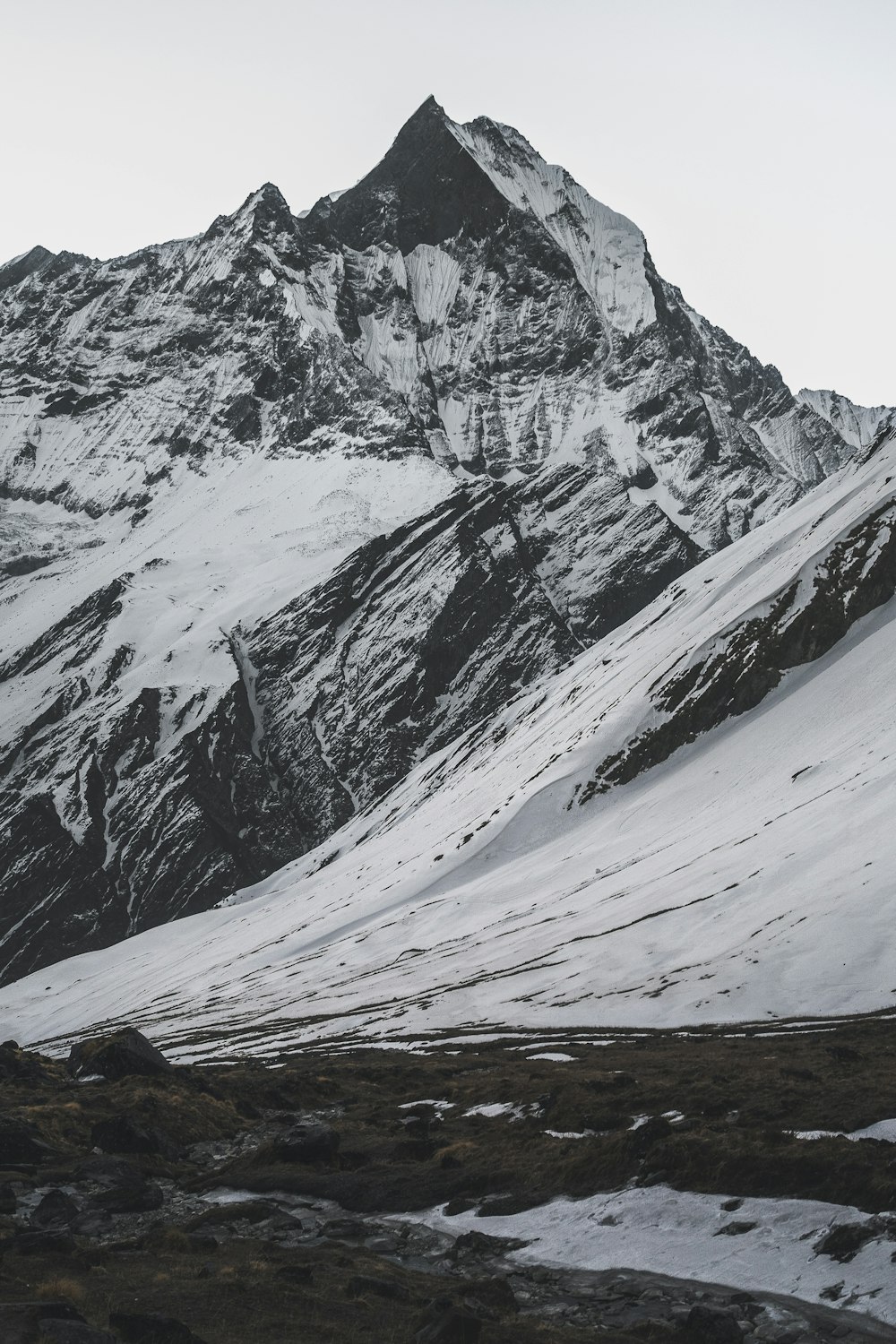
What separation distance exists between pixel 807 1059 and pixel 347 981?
224 feet

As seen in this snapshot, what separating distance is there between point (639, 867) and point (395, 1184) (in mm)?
75410

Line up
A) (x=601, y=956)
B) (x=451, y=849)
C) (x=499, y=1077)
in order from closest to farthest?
(x=499, y=1077) < (x=601, y=956) < (x=451, y=849)

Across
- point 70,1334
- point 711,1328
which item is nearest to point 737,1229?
point 711,1328

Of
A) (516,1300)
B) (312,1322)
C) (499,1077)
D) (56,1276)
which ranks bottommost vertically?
(499,1077)

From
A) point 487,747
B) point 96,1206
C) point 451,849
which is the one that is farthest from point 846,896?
point 487,747

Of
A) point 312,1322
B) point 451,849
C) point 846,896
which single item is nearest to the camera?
point 312,1322

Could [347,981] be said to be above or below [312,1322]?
below

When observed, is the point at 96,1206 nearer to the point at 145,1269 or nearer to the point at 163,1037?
the point at 145,1269

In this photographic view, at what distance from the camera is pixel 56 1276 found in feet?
66.3

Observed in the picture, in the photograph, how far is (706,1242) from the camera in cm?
2103

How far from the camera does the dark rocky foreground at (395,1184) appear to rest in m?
18.4

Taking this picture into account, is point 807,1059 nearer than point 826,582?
Yes

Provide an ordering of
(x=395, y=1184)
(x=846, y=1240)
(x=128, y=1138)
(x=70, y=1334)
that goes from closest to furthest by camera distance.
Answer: (x=70, y=1334)
(x=846, y=1240)
(x=395, y=1184)
(x=128, y=1138)

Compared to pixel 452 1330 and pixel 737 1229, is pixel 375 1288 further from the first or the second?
pixel 737 1229
